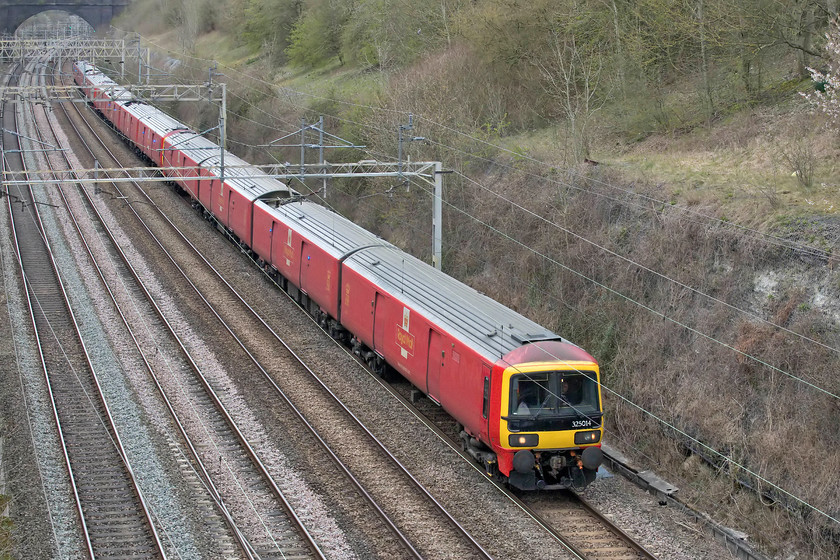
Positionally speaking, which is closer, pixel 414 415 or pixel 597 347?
pixel 414 415

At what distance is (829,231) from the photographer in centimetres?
1647

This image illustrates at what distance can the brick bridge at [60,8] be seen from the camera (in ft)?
302

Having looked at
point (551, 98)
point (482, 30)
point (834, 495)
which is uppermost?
point (482, 30)

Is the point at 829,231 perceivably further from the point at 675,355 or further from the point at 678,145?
the point at 678,145

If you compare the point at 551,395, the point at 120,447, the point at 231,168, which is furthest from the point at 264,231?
the point at 551,395

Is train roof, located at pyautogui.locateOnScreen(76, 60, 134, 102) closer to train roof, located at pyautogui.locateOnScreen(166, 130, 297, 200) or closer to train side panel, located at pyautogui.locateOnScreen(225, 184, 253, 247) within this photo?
train roof, located at pyautogui.locateOnScreen(166, 130, 297, 200)

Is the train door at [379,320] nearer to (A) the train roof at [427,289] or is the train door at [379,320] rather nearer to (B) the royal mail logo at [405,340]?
(A) the train roof at [427,289]

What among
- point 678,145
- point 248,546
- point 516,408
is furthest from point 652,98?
point 248,546

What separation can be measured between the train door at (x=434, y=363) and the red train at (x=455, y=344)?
0.06 feet

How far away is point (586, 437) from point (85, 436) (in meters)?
8.70

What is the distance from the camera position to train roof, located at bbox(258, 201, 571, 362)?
571 inches

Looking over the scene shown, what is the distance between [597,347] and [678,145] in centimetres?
771

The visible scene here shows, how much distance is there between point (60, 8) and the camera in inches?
3666

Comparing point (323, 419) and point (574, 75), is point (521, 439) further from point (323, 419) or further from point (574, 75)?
point (574, 75)
